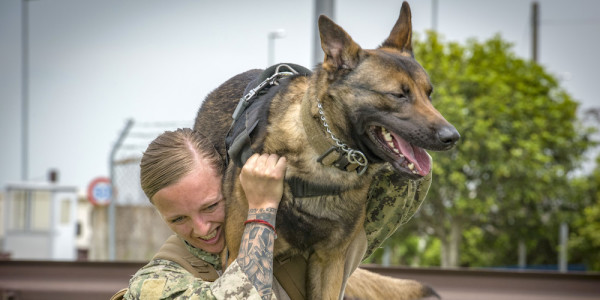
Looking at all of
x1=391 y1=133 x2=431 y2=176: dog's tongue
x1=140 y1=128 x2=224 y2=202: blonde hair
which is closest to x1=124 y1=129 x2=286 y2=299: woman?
x1=140 y1=128 x2=224 y2=202: blonde hair

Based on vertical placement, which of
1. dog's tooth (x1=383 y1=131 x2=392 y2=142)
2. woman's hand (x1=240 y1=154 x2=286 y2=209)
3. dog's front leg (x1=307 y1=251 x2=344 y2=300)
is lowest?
dog's front leg (x1=307 y1=251 x2=344 y2=300)

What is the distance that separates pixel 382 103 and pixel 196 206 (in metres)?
0.78

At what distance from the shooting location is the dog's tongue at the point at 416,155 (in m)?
2.04

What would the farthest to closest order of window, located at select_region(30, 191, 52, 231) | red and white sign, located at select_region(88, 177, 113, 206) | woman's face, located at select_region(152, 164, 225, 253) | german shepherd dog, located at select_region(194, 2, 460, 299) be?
window, located at select_region(30, 191, 52, 231)
red and white sign, located at select_region(88, 177, 113, 206)
woman's face, located at select_region(152, 164, 225, 253)
german shepherd dog, located at select_region(194, 2, 460, 299)

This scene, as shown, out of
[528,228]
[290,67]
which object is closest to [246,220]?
[290,67]

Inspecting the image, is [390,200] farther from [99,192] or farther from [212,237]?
[99,192]

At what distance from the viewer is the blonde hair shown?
Answer: 2314 millimetres

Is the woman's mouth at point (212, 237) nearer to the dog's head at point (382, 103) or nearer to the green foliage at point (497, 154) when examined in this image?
the dog's head at point (382, 103)

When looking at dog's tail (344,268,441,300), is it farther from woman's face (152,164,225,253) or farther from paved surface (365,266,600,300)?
paved surface (365,266,600,300)

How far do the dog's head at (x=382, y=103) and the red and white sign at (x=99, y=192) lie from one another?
8220mm

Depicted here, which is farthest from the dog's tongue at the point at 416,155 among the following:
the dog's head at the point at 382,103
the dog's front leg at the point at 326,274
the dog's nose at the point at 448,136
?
the dog's front leg at the point at 326,274

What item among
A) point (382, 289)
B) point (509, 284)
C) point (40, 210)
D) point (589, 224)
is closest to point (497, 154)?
point (589, 224)

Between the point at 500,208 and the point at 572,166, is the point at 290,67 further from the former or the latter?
the point at 572,166

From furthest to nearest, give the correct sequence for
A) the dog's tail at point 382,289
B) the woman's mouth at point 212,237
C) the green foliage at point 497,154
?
the green foliage at point 497,154
the dog's tail at point 382,289
the woman's mouth at point 212,237
